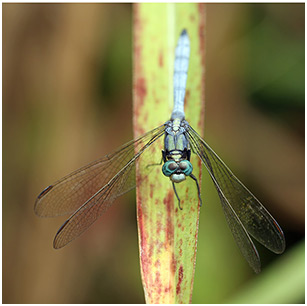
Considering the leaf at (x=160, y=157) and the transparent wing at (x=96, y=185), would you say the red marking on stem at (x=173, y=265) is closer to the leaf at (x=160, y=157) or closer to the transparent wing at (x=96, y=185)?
the leaf at (x=160, y=157)

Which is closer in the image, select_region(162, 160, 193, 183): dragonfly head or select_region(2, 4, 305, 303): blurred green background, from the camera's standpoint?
select_region(162, 160, 193, 183): dragonfly head

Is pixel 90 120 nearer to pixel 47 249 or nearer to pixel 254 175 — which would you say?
pixel 47 249

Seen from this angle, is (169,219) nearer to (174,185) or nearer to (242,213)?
(174,185)

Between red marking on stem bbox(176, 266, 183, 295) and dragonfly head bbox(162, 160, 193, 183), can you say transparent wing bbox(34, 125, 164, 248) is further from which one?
red marking on stem bbox(176, 266, 183, 295)

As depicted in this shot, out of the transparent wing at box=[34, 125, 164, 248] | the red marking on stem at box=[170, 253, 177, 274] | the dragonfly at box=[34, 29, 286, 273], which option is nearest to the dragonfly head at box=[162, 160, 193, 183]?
the dragonfly at box=[34, 29, 286, 273]

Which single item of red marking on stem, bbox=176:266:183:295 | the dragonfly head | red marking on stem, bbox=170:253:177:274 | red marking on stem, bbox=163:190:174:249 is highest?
the dragonfly head

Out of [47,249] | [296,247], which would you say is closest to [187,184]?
[296,247]

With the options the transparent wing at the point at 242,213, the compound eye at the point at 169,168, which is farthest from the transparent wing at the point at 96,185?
the transparent wing at the point at 242,213
